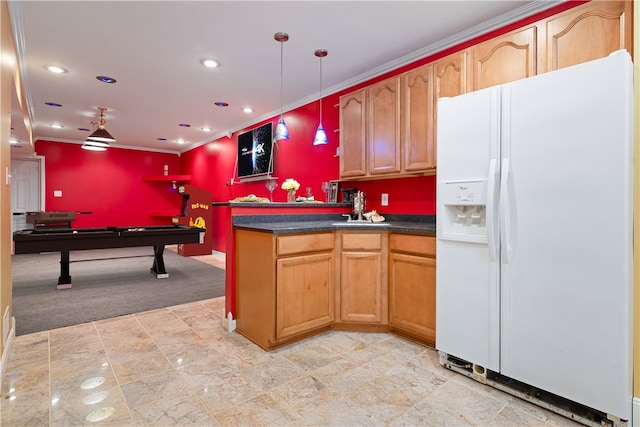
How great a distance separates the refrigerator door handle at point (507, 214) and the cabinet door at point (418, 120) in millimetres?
871

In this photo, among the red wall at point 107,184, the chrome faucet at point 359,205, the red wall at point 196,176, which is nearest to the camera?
the chrome faucet at point 359,205

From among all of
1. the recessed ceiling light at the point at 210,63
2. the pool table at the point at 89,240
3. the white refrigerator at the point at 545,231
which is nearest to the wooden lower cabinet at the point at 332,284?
the white refrigerator at the point at 545,231

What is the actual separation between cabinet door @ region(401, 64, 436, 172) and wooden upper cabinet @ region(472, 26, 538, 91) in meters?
0.39

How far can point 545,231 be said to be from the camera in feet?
5.67

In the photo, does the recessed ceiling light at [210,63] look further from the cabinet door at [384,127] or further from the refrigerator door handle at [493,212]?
the refrigerator door handle at [493,212]

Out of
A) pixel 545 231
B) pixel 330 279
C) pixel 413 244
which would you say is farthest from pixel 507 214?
pixel 330 279

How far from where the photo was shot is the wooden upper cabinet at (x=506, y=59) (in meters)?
2.20

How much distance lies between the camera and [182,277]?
16.0 ft

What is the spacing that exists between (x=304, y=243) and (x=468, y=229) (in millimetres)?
1194

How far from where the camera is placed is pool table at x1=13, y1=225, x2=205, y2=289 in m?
3.58

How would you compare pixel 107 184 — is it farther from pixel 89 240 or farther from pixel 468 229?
pixel 468 229

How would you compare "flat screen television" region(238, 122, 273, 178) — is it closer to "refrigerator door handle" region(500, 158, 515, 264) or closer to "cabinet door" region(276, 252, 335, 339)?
"cabinet door" region(276, 252, 335, 339)

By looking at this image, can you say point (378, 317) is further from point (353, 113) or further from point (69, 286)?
point (69, 286)

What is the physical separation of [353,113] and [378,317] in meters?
2.02
